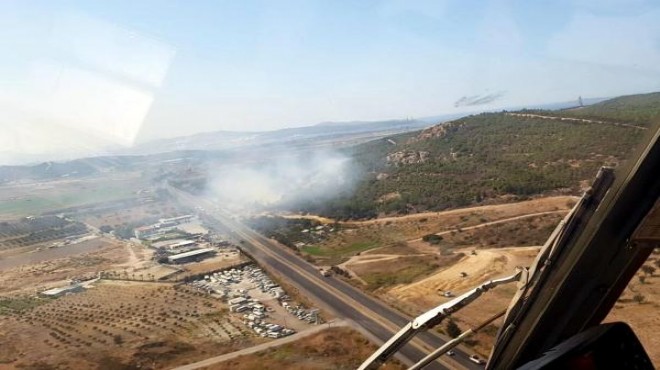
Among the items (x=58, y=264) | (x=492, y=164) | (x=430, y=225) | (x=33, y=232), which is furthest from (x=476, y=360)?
(x=33, y=232)

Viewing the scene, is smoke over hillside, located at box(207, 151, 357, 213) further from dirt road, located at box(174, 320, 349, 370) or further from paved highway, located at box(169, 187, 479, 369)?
dirt road, located at box(174, 320, 349, 370)

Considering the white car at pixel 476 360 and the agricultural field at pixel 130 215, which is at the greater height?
the white car at pixel 476 360

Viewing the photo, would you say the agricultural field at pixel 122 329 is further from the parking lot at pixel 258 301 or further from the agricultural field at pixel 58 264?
the agricultural field at pixel 58 264

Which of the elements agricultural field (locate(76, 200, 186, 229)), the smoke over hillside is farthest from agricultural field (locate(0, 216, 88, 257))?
the smoke over hillside

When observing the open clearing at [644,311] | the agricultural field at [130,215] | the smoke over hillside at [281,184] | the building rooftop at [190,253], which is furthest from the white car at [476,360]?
the agricultural field at [130,215]

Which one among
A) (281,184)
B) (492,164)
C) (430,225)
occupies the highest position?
(492,164)

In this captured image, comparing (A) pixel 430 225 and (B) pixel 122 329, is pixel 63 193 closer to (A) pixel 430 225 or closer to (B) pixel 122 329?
(B) pixel 122 329
